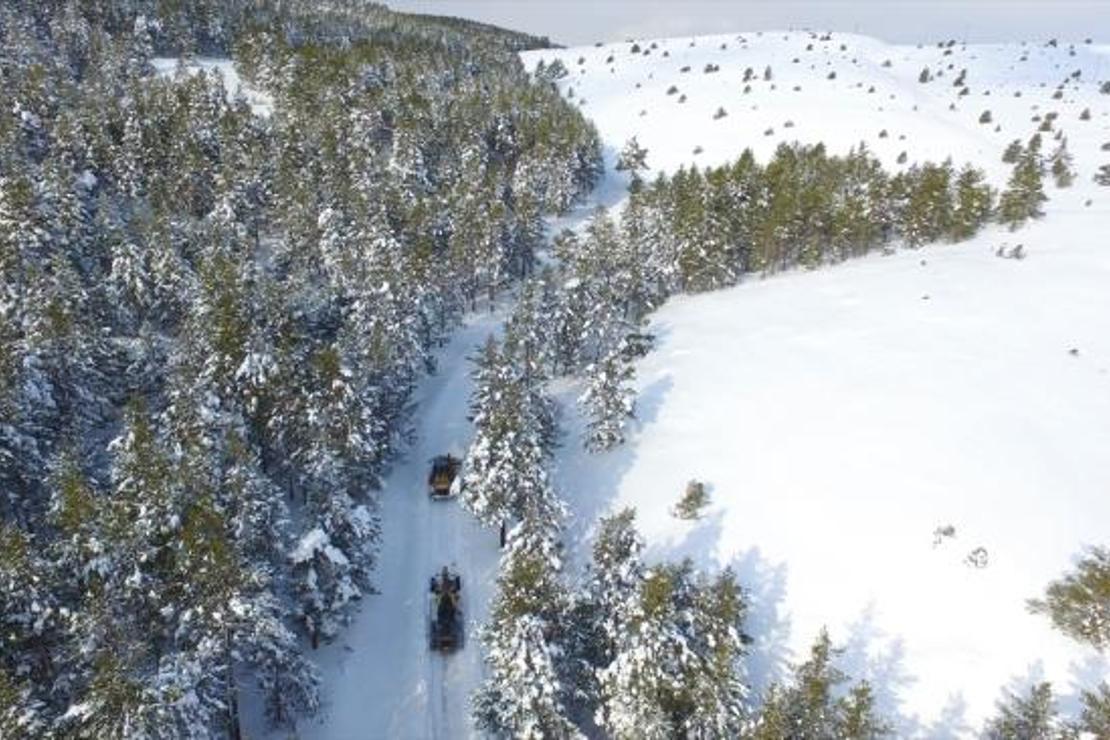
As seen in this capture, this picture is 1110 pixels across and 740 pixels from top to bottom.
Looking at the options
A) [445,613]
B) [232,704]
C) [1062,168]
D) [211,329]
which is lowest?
[445,613]

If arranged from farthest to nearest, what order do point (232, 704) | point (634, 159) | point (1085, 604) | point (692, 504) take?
point (634, 159) → point (692, 504) → point (1085, 604) → point (232, 704)

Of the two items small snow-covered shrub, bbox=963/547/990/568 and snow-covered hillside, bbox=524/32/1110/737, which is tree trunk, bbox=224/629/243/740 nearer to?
snow-covered hillside, bbox=524/32/1110/737

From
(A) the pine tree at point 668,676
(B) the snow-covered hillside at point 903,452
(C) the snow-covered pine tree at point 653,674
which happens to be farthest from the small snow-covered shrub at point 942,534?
(C) the snow-covered pine tree at point 653,674

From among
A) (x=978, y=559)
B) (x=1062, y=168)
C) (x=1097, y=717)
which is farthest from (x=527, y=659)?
(x=1062, y=168)

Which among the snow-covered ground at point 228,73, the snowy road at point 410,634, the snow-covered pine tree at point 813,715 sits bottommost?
the snowy road at point 410,634

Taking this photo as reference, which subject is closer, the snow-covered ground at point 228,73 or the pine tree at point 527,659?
the pine tree at point 527,659

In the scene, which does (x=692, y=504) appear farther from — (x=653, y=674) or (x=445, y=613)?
(x=653, y=674)

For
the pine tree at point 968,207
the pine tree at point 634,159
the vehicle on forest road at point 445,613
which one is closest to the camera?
the vehicle on forest road at point 445,613

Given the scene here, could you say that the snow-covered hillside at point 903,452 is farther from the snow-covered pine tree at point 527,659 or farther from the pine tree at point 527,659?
the pine tree at point 527,659
